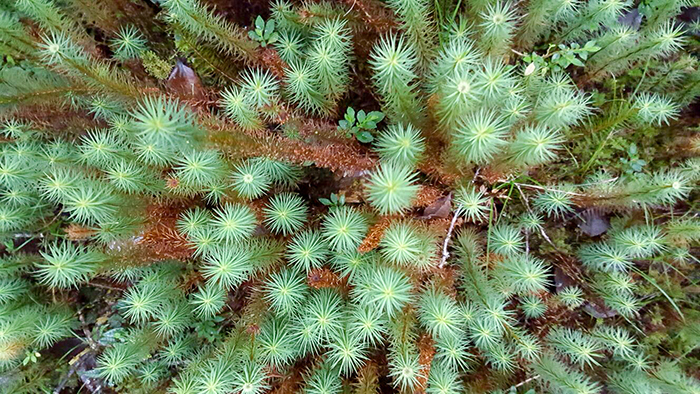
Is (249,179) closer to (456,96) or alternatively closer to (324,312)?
(324,312)

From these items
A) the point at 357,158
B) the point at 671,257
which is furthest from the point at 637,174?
the point at 357,158

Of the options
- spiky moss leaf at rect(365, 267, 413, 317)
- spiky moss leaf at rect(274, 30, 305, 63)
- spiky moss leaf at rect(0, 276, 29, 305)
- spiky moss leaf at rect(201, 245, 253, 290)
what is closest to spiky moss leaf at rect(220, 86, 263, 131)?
spiky moss leaf at rect(274, 30, 305, 63)

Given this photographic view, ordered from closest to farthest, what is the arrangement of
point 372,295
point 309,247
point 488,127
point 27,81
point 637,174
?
point 488,127, point 372,295, point 309,247, point 27,81, point 637,174

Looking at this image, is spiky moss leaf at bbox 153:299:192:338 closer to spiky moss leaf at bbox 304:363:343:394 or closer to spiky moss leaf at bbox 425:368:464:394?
spiky moss leaf at bbox 304:363:343:394

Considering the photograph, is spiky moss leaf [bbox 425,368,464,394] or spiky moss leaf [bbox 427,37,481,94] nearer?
spiky moss leaf [bbox 427,37,481,94]

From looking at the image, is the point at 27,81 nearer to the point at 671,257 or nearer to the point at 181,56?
the point at 181,56

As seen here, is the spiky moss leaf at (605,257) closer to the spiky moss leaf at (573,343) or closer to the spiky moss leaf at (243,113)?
the spiky moss leaf at (573,343)
